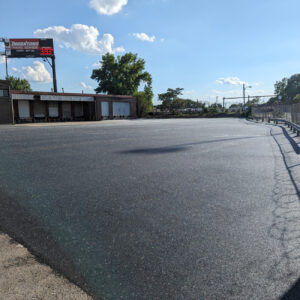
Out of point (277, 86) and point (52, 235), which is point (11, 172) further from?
point (277, 86)

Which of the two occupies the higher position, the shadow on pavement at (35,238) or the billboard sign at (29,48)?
the billboard sign at (29,48)

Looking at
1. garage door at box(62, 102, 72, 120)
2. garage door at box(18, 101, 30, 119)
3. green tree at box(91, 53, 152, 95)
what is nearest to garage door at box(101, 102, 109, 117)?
garage door at box(62, 102, 72, 120)

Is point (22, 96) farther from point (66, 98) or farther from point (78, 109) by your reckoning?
point (78, 109)

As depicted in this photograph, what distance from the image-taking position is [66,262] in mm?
2658

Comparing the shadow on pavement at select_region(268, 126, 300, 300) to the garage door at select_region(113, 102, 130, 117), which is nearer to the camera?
the shadow on pavement at select_region(268, 126, 300, 300)

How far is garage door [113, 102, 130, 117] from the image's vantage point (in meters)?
49.0

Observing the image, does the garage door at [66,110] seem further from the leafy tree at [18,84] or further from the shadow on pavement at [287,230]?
the shadow on pavement at [287,230]

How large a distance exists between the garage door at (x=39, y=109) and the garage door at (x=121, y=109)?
12.1m

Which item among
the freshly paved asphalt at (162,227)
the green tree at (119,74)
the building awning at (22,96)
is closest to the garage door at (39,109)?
the building awning at (22,96)

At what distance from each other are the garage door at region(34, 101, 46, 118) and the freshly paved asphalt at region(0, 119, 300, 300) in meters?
35.9

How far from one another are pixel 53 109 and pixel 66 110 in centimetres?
222

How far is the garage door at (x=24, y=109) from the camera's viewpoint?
3803cm

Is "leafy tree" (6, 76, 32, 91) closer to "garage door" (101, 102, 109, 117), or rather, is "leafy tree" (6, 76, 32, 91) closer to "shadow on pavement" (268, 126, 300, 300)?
"garage door" (101, 102, 109, 117)

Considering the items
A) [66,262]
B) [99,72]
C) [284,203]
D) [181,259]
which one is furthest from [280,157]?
[99,72]
